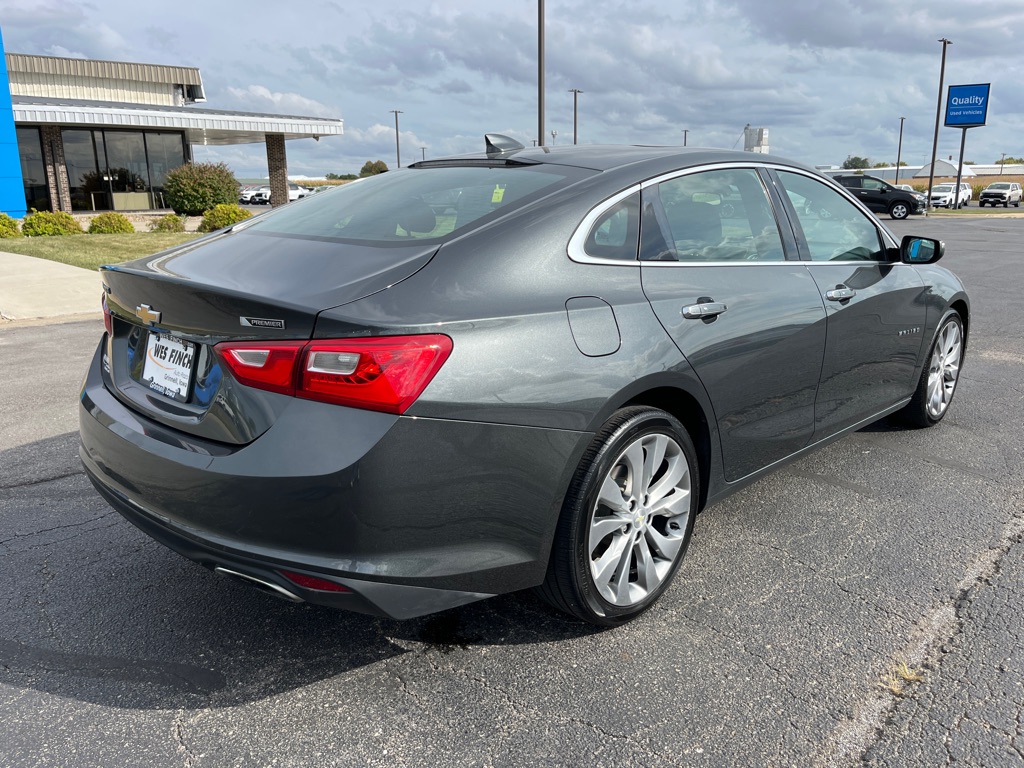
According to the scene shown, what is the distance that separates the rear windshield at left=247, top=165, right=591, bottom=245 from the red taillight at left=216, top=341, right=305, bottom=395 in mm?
580

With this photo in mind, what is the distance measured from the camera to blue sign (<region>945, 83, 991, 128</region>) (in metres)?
51.3

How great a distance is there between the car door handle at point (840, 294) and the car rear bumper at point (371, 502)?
69.1 inches

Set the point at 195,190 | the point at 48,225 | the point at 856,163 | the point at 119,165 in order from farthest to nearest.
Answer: the point at 856,163
the point at 119,165
the point at 195,190
the point at 48,225

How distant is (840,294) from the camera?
3732 mm

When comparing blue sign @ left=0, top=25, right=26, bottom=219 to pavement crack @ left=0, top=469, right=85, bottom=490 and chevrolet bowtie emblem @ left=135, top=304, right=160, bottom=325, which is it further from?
chevrolet bowtie emblem @ left=135, top=304, right=160, bottom=325

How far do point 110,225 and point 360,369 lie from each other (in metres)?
20.7

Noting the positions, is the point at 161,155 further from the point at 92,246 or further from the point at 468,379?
the point at 468,379

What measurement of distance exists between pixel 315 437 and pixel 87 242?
17531 mm

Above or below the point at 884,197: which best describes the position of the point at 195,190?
above

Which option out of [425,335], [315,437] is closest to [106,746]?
[315,437]

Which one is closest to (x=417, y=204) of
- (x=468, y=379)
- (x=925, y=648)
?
(x=468, y=379)

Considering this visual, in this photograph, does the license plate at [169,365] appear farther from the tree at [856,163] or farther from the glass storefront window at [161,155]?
→ the tree at [856,163]

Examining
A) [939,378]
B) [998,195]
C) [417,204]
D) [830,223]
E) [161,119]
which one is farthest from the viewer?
[998,195]

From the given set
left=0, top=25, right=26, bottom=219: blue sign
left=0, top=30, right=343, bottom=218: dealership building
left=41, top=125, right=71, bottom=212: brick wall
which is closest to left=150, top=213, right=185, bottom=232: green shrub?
left=0, top=25, right=26, bottom=219: blue sign
